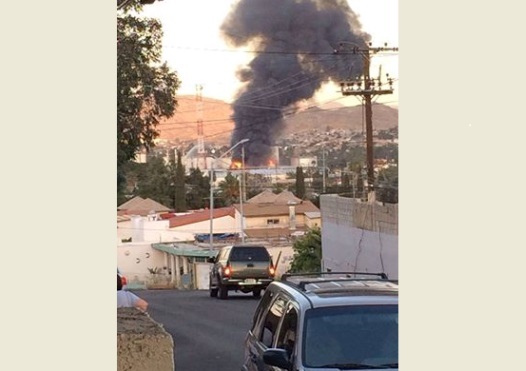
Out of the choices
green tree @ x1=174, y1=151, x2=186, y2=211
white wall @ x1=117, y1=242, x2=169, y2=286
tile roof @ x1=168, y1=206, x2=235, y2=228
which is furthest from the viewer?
tile roof @ x1=168, y1=206, x2=235, y2=228

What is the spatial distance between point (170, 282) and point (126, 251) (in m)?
2.70

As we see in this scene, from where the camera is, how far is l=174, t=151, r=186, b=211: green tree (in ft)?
155

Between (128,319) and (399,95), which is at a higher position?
(399,95)

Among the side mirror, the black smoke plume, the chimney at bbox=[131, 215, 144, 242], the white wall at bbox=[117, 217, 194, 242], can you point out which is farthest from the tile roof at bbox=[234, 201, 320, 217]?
the side mirror

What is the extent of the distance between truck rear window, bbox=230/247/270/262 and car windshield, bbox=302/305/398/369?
61.9ft

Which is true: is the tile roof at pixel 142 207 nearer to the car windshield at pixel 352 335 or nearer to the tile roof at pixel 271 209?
the tile roof at pixel 271 209

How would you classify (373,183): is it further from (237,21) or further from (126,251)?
(126,251)

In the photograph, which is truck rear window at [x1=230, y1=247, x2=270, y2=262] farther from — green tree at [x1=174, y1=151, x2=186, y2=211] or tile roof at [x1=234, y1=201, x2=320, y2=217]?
tile roof at [x1=234, y1=201, x2=320, y2=217]

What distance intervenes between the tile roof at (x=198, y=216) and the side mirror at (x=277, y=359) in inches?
1720

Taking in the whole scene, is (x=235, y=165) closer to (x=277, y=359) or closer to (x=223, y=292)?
(x=223, y=292)

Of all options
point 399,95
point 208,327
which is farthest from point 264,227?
point 399,95

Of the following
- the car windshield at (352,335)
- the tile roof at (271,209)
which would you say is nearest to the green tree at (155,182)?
the tile roof at (271,209)

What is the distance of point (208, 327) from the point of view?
60.7 feet

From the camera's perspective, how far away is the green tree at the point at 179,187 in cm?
4722
